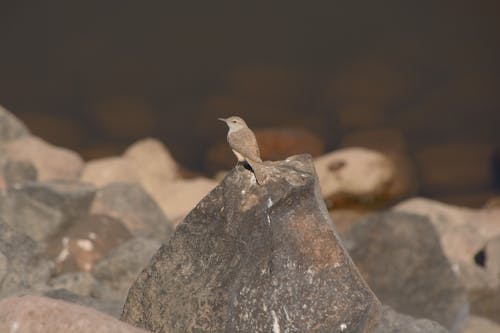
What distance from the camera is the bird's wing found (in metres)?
4.52

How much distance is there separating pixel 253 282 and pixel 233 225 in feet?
1.07

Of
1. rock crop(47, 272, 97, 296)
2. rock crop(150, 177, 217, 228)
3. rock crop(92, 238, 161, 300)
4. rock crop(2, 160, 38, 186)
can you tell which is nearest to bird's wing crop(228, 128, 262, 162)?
rock crop(47, 272, 97, 296)

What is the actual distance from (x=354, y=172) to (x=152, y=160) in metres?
3.20

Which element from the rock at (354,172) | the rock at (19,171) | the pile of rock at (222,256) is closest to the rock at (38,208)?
the pile of rock at (222,256)

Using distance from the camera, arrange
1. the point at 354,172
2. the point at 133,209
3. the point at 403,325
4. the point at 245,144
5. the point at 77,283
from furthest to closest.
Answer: the point at 354,172 < the point at 133,209 < the point at 77,283 < the point at 403,325 < the point at 245,144

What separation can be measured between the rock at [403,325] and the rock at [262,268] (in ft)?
2.61

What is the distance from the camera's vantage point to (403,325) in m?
5.38

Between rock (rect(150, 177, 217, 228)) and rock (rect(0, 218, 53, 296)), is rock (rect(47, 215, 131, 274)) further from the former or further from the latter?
rock (rect(150, 177, 217, 228))

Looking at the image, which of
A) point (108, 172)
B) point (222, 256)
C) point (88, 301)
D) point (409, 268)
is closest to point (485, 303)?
point (409, 268)

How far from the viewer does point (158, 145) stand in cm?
1395

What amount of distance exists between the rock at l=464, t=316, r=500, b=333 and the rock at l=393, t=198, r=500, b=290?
20.3 inches

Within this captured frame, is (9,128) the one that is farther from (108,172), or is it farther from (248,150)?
(248,150)

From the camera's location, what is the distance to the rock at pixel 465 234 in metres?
8.65

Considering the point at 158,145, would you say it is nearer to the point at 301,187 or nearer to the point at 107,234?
the point at 107,234
